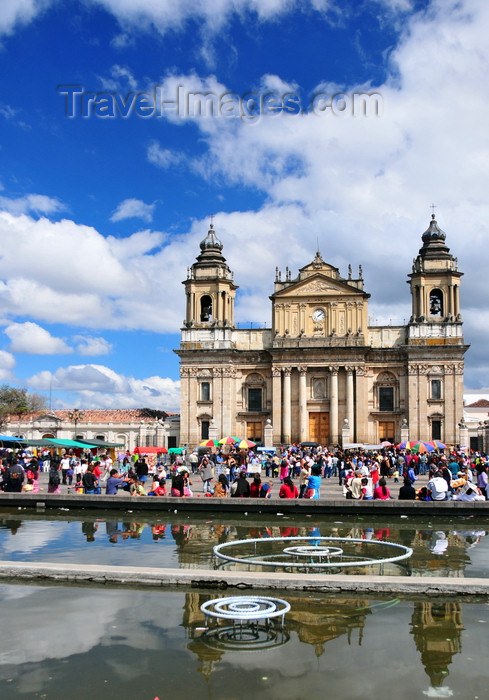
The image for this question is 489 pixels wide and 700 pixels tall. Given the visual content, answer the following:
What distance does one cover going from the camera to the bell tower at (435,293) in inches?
2219

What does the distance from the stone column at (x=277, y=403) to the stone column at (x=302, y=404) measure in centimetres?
169

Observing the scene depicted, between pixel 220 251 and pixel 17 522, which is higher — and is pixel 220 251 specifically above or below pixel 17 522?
above

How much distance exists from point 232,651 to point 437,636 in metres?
2.51

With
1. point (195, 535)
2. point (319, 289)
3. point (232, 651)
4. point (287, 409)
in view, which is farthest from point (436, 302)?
point (232, 651)

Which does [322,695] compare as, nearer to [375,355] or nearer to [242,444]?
[242,444]

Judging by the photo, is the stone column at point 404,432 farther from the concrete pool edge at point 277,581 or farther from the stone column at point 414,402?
the concrete pool edge at point 277,581

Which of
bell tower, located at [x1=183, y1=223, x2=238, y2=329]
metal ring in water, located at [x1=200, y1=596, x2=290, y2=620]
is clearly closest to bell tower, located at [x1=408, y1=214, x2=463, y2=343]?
bell tower, located at [x1=183, y1=223, x2=238, y2=329]

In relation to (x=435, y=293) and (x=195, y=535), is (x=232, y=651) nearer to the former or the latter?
(x=195, y=535)

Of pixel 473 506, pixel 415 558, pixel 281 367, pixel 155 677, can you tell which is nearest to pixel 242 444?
pixel 281 367

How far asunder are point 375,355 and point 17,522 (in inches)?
1713

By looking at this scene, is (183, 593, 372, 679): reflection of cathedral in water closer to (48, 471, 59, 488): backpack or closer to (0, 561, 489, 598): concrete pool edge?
(0, 561, 489, 598): concrete pool edge

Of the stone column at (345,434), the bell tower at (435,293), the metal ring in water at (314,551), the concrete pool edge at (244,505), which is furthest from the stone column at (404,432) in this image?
the metal ring in water at (314,551)

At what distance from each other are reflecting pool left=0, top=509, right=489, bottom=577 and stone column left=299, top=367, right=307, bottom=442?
37411mm

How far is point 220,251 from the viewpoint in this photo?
62.0 m
